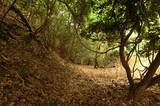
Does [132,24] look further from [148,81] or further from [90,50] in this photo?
[148,81]

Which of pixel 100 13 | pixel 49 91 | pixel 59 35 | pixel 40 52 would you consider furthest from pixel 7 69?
pixel 59 35

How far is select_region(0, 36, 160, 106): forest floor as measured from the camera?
3.69 m

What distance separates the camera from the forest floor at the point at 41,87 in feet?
12.1

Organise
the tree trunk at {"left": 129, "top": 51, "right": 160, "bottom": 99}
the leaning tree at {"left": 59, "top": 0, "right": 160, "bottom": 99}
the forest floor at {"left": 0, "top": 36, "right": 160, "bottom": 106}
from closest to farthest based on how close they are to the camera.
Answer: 1. the forest floor at {"left": 0, "top": 36, "right": 160, "bottom": 106}
2. the tree trunk at {"left": 129, "top": 51, "right": 160, "bottom": 99}
3. the leaning tree at {"left": 59, "top": 0, "right": 160, "bottom": 99}

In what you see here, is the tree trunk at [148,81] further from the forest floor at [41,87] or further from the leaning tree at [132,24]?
the forest floor at [41,87]

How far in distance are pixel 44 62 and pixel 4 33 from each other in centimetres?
149

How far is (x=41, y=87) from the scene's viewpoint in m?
4.24

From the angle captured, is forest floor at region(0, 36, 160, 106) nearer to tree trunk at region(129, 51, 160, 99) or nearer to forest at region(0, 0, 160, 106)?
forest at region(0, 0, 160, 106)

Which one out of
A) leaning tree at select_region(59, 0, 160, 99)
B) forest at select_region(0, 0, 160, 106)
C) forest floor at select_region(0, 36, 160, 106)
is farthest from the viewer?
leaning tree at select_region(59, 0, 160, 99)

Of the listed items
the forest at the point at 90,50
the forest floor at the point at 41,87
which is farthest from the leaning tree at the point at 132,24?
the forest floor at the point at 41,87

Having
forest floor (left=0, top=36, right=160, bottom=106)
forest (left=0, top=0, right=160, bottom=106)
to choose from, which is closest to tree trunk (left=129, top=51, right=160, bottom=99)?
forest (left=0, top=0, right=160, bottom=106)

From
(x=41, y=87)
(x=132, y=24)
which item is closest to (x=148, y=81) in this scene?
(x=132, y=24)

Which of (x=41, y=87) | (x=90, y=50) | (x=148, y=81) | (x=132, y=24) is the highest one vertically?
(x=132, y=24)

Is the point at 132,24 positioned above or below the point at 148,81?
above
